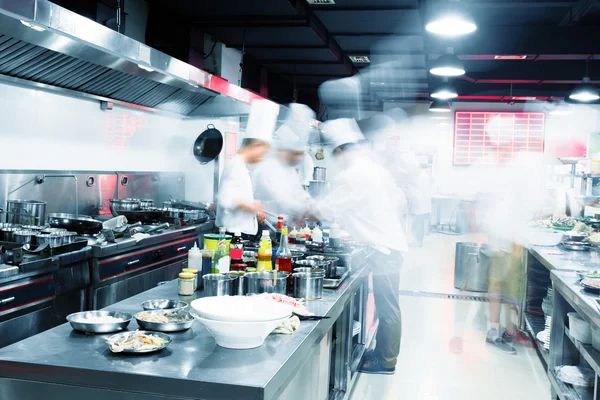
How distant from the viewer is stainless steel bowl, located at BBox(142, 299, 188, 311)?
7.65ft

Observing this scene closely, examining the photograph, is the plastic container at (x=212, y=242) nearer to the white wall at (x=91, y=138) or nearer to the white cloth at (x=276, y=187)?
the white wall at (x=91, y=138)

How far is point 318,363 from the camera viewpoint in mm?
2879

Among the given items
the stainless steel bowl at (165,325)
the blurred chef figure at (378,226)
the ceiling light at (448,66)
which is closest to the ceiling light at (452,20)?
the blurred chef figure at (378,226)

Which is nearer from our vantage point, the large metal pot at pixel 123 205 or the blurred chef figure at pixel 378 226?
the blurred chef figure at pixel 378 226

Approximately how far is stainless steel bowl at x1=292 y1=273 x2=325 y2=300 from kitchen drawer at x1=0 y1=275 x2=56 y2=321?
5.38 ft

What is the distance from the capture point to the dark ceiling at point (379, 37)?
5.89 metres

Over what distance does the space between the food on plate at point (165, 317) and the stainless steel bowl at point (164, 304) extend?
0.32ft

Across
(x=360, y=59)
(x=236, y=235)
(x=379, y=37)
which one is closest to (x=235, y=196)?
(x=236, y=235)

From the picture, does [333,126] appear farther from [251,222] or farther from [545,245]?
[545,245]

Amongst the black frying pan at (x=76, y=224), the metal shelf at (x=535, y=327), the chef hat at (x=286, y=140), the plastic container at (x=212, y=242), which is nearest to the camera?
the plastic container at (x=212, y=242)

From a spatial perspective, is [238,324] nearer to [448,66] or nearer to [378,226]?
[378,226]

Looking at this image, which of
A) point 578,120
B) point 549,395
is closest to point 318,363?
point 549,395

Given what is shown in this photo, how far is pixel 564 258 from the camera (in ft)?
15.0

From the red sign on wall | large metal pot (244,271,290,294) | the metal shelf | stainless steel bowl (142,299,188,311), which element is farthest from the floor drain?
the red sign on wall
